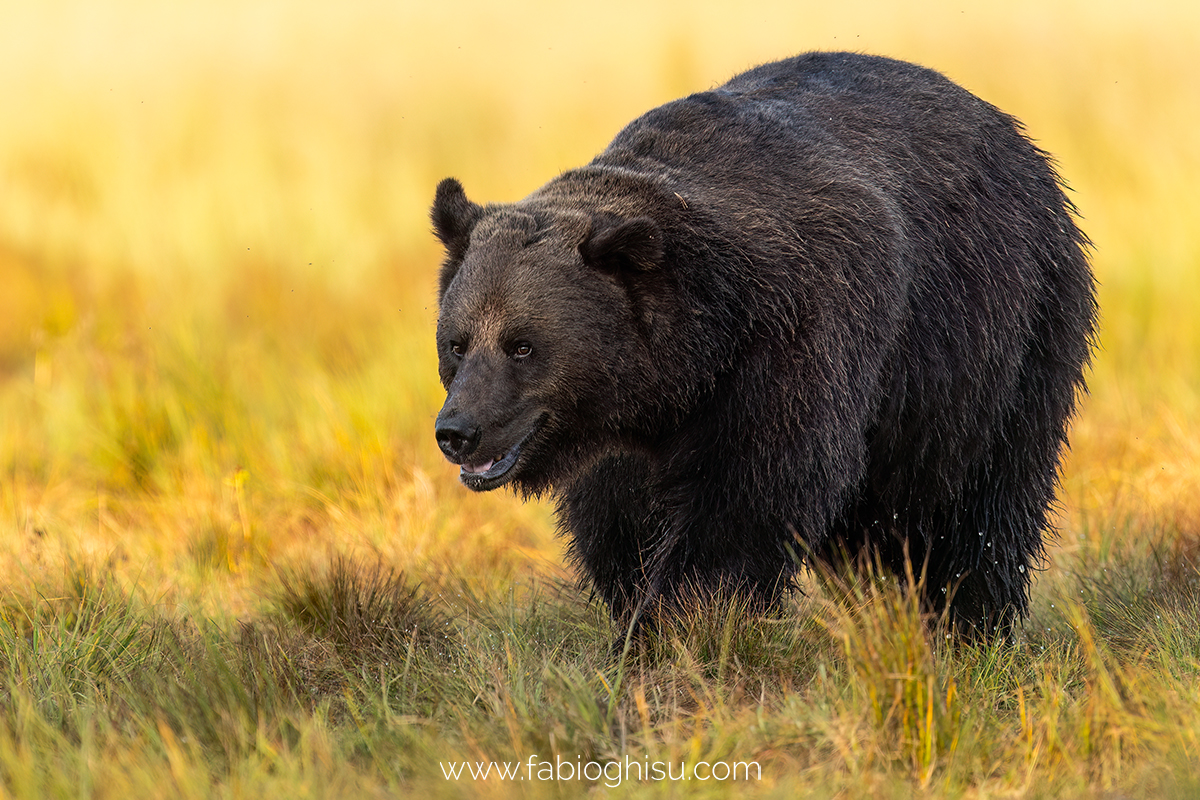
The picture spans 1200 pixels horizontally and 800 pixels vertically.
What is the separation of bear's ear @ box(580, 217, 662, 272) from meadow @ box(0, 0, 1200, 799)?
3.73 ft

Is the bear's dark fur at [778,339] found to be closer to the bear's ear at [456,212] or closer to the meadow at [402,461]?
the bear's ear at [456,212]

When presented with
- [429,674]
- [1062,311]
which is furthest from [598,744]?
[1062,311]

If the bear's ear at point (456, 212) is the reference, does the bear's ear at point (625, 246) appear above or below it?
below

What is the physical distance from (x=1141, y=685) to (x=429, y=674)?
218cm

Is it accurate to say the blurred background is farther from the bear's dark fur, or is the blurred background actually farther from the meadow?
the bear's dark fur

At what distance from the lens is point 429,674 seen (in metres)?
4.19

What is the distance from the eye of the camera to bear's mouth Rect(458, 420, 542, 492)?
13.6ft

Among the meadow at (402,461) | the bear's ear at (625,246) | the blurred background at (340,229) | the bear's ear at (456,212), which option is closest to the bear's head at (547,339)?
the bear's ear at (625,246)

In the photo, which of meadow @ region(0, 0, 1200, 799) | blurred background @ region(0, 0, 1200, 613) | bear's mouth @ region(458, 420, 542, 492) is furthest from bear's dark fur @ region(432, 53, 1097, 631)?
blurred background @ region(0, 0, 1200, 613)

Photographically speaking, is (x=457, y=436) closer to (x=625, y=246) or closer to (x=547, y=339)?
(x=547, y=339)

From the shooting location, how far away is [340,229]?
11023mm

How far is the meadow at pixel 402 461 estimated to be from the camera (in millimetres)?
3445

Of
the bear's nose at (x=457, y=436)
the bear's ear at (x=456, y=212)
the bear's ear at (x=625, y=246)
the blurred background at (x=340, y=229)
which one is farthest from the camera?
the blurred background at (x=340, y=229)

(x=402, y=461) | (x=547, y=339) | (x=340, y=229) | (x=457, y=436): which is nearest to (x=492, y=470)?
(x=457, y=436)
